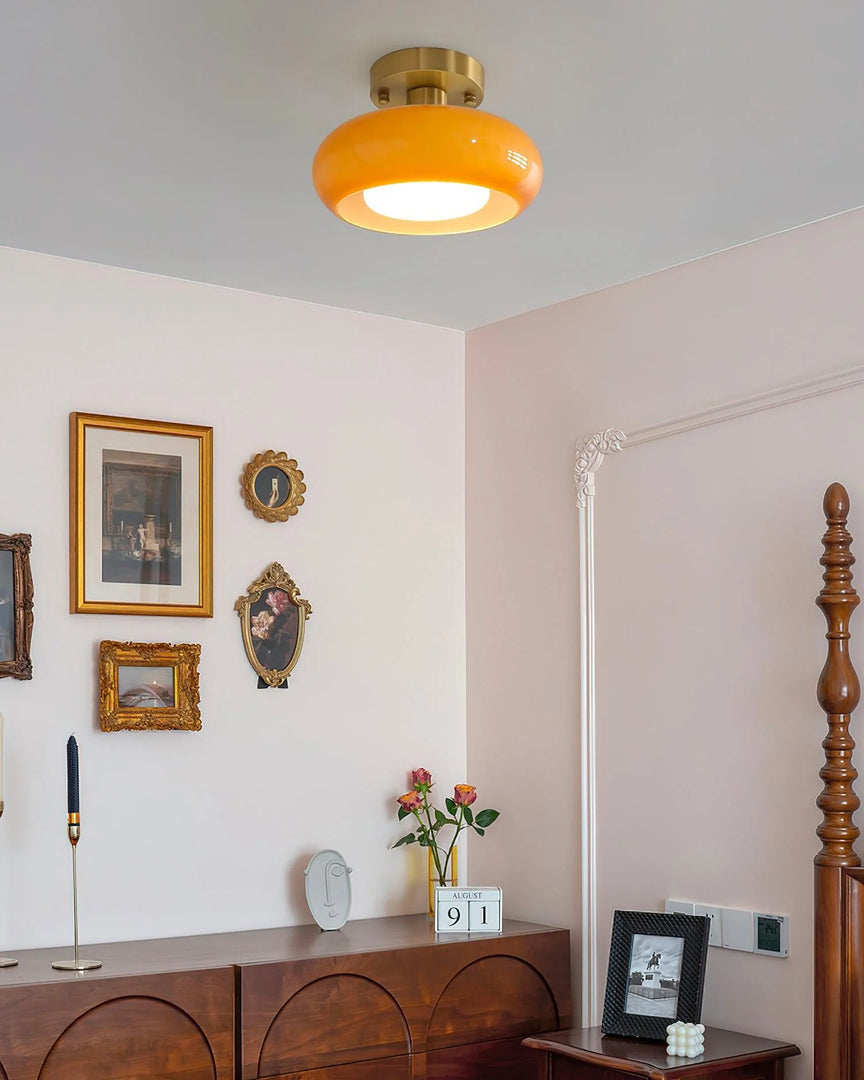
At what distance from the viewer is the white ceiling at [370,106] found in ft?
6.77

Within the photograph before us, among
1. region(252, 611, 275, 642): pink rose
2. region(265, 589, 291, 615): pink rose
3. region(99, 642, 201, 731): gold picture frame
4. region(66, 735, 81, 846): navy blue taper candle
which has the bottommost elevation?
region(66, 735, 81, 846): navy blue taper candle

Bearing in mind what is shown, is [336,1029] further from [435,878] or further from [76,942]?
[435,878]

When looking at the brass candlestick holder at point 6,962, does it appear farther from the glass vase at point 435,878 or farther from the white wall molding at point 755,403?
the white wall molding at point 755,403

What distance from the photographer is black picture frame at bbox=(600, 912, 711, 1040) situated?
2.82m

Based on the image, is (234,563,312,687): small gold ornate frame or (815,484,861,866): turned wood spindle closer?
(815,484,861,866): turned wood spindle

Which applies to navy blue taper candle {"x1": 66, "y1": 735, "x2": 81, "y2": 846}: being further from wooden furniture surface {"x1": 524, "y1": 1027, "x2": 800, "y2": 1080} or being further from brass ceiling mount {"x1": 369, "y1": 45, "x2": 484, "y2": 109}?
brass ceiling mount {"x1": 369, "y1": 45, "x2": 484, "y2": 109}

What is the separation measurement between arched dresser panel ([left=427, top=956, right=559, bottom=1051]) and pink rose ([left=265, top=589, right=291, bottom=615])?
3.40ft

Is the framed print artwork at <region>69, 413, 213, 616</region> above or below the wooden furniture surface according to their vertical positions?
above

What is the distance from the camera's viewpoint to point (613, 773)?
3.30m

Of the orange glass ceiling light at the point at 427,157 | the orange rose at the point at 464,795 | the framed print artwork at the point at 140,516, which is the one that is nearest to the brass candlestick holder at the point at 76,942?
the framed print artwork at the point at 140,516

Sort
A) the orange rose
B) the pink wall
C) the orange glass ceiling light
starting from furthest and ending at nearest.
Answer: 1. the orange rose
2. the pink wall
3. the orange glass ceiling light

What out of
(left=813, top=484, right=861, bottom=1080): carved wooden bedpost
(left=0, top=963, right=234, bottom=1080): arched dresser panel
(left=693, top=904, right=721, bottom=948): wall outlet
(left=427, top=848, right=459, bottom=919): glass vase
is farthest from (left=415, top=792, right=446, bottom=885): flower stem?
(left=813, top=484, right=861, bottom=1080): carved wooden bedpost

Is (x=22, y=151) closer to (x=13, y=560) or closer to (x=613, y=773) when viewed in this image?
(x=13, y=560)

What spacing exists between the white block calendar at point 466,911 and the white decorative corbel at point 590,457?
105cm
